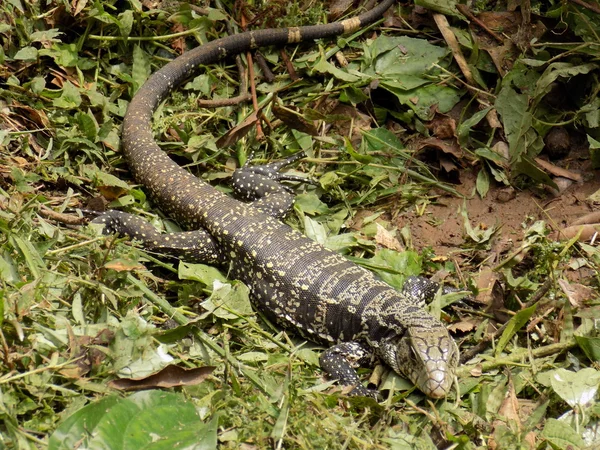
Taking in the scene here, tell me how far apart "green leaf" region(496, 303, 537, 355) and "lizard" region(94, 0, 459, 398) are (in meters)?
0.43

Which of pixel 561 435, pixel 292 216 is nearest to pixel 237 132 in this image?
pixel 292 216

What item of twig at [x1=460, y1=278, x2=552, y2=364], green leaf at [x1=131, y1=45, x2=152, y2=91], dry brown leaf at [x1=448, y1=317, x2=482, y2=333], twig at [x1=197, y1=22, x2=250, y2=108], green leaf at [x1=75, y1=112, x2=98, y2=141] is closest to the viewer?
twig at [x1=460, y1=278, x2=552, y2=364]

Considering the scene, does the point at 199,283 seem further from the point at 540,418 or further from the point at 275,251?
the point at 540,418

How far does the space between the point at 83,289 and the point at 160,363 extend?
85cm

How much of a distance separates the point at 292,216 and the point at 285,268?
3.61ft

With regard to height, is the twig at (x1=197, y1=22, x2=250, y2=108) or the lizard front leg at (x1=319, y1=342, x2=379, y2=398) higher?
the twig at (x1=197, y1=22, x2=250, y2=108)

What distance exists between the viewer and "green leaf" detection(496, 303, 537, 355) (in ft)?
19.2

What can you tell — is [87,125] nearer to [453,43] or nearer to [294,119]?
[294,119]

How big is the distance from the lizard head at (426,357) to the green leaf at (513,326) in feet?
1.36

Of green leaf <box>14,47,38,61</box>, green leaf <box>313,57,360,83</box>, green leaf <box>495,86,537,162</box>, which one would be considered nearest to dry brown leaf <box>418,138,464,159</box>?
green leaf <box>495,86,537,162</box>

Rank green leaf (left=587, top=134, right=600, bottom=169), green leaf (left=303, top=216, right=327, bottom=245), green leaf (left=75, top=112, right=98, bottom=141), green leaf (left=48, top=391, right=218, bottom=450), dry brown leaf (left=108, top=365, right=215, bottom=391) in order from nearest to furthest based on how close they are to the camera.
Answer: green leaf (left=48, top=391, right=218, bottom=450) → dry brown leaf (left=108, top=365, right=215, bottom=391) → green leaf (left=587, top=134, right=600, bottom=169) → green leaf (left=303, top=216, right=327, bottom=245) → green leaf (left=75, top=112, right=98, bottom=141)

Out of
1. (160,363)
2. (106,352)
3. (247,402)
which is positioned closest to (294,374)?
(247,402)

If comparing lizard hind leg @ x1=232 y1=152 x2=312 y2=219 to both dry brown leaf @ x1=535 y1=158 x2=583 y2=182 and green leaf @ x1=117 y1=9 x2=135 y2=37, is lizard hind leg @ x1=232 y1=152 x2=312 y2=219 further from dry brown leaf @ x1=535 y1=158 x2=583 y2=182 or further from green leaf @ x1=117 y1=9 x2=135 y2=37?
dry brown leaf @ x1=535 y1=158 x2=583 y2=182

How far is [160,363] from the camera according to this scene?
5059 mm
